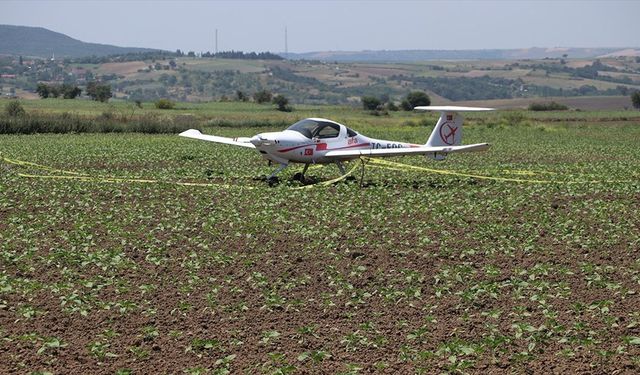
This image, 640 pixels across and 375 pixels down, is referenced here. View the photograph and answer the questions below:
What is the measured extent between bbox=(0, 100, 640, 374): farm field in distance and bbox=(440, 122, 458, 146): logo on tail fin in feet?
3.86

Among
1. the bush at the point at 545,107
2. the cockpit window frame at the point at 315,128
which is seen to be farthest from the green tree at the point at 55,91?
the cockpit window frame at the point at 315,128

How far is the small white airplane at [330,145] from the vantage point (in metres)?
26.2

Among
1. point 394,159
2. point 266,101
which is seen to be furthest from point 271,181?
point 266,101

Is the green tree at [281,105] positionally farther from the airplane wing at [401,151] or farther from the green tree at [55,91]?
the airplane wing at [401,151]

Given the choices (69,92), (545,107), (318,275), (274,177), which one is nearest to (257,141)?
(274,177)

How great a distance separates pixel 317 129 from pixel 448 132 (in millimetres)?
4121

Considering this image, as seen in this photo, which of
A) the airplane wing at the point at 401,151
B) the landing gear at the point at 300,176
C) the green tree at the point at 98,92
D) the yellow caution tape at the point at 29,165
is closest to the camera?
the airplane wing at the point at 401,151

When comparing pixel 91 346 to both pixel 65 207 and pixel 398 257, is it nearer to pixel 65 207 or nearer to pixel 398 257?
pixel 398 257

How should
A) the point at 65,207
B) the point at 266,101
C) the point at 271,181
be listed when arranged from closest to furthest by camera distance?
the point at 65,207 < the point at 271,181 < the point at 266,101

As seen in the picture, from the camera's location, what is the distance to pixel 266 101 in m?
120

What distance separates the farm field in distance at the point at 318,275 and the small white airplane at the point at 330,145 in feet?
3.14

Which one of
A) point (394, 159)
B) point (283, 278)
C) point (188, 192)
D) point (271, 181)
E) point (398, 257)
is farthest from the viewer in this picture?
point (394, 159)

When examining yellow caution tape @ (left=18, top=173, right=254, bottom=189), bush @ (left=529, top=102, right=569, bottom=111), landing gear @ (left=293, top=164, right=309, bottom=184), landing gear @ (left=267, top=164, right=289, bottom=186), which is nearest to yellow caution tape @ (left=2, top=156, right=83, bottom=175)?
yellow caution tape @ (left=18, top=173, right=254, bottom=189)

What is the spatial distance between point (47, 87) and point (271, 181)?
104 m
